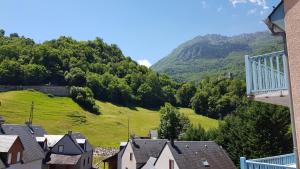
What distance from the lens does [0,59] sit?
513ft

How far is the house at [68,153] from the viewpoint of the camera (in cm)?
4847

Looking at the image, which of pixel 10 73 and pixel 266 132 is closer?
pixel 266 132

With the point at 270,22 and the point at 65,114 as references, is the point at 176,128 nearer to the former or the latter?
the point at 65,114

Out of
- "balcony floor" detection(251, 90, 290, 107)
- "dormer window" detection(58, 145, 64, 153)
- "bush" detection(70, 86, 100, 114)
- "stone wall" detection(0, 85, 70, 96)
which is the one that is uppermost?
"stone wall" detection(0, 85, 70, 96)

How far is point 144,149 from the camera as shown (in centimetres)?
4909

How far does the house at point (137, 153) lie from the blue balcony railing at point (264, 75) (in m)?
39.2

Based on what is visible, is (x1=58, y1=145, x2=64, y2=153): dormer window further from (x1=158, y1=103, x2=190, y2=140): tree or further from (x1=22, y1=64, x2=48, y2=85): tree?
(x1=22, y1=64, x2=48, y2=85): tree

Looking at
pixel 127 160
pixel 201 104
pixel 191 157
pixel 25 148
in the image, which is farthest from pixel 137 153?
pixel 201 104

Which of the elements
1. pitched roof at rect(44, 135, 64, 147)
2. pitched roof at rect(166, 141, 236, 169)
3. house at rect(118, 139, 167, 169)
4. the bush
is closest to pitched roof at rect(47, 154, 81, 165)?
pitched roof at rect(44, 135, 64, 147)

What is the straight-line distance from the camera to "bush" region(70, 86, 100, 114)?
128m

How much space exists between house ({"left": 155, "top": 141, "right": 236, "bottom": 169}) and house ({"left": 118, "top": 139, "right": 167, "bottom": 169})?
583cm

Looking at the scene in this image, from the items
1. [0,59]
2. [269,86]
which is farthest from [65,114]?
[269,86]

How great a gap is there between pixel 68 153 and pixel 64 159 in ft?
5.05

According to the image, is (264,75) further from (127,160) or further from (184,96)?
(184,96)
